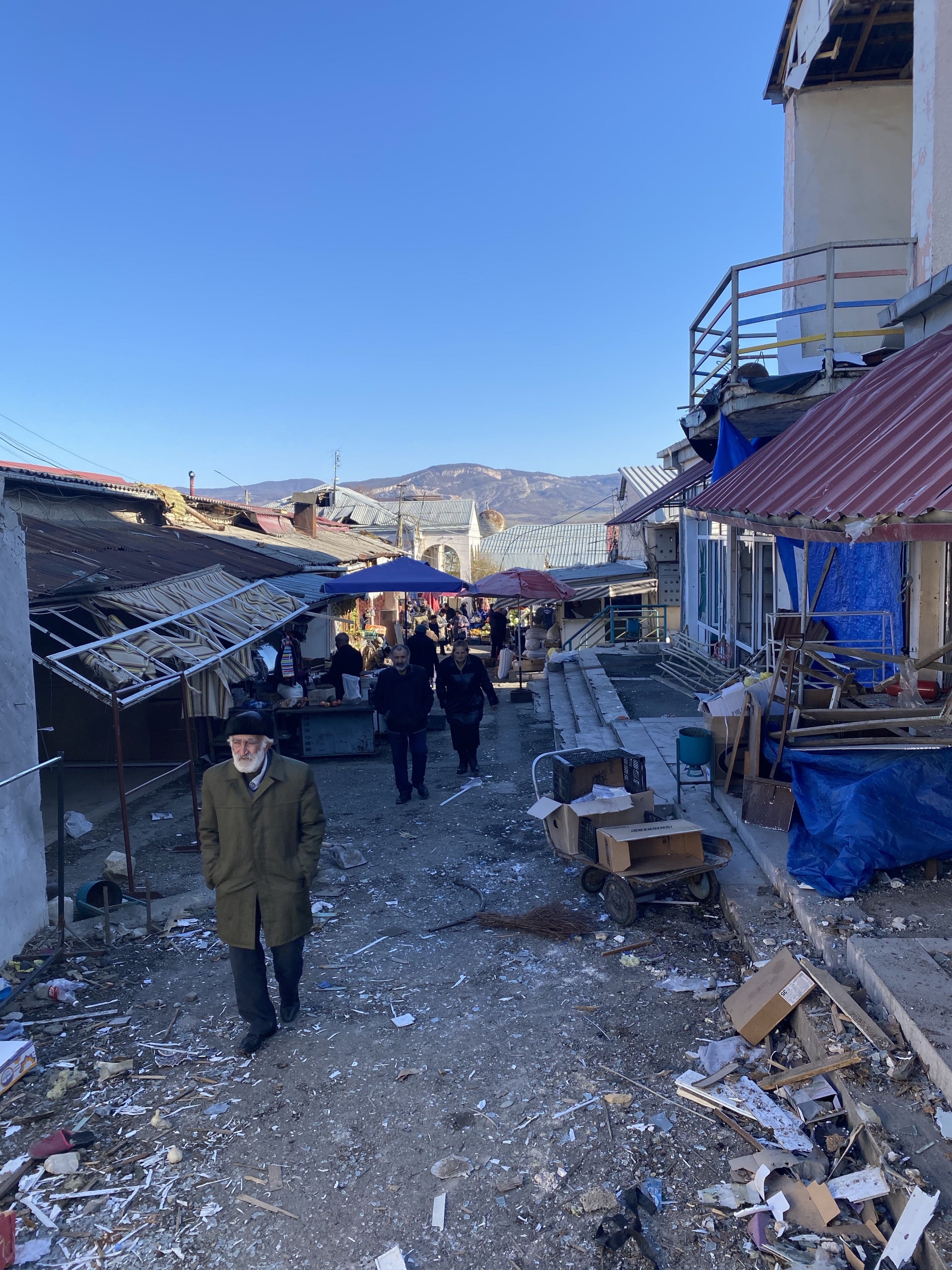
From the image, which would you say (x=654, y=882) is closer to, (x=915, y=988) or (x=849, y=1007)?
(x=849, y=1007)

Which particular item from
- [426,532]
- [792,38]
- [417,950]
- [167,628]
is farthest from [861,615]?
[426,532]

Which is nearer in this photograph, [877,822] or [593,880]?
[877,822]

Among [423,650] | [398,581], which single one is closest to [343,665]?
[423,650]

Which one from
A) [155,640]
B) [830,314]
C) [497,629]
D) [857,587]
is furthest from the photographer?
[497,629]

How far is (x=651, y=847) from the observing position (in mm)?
5883

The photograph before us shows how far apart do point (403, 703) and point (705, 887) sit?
3894mm

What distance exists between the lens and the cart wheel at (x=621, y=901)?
18.5 ft

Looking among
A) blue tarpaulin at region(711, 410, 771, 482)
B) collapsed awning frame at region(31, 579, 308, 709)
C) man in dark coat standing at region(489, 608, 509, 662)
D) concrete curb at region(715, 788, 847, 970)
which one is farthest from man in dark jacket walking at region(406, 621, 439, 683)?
man in dark coat standing at region(489, 608, 509, 662)

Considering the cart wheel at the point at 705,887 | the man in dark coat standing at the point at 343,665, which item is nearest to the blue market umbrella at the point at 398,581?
the man in dark coat standing at the point at 343,665

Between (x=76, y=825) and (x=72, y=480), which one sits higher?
(x=72, y=480)

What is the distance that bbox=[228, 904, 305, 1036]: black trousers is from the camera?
437cm

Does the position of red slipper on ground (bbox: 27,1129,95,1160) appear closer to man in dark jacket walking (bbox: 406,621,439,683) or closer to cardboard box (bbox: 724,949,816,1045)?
cardboard box (bbox: 724,949,816,1045)

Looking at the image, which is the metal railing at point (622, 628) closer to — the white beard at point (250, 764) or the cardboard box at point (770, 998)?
the cardboard box at point (770, 998)

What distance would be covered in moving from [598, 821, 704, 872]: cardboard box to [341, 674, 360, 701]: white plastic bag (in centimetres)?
650
